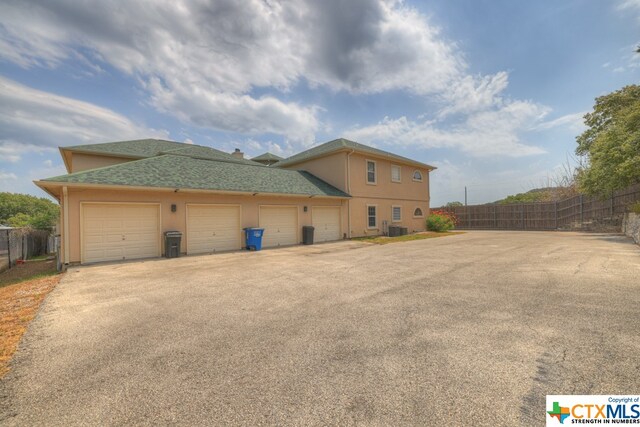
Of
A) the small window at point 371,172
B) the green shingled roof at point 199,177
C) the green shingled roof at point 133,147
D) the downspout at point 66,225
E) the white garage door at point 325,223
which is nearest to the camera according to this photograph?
the downspout at point 66,225

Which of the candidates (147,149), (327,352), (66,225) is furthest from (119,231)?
(327,352)

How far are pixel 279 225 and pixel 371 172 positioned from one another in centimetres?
769

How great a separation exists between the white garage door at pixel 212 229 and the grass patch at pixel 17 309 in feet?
14.8

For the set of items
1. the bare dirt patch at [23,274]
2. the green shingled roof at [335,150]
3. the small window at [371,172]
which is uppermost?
the green shingled roof at [335,150]

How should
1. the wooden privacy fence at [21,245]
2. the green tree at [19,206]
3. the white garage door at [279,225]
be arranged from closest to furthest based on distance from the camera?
the wooden privacy fence at [21,245] → the white garage door at [279,225] → the green tree at [19,206]

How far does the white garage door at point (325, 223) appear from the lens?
52.0 ft

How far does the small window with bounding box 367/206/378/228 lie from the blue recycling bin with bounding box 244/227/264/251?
8116mm

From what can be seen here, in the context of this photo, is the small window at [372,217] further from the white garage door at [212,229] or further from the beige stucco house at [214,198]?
the white garage door at [212,229]

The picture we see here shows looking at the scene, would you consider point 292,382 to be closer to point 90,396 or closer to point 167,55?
point 90,396

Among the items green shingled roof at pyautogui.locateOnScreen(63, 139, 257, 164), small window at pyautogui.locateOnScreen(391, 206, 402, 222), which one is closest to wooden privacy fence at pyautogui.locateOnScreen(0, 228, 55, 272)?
green shingled roof at pyautogui.locateOnScreen(63, 139, 257, 164)

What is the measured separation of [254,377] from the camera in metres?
2.63

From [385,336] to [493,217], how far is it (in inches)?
1064

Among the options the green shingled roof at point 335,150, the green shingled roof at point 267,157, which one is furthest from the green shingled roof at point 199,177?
the green shingled roof at point 267,157

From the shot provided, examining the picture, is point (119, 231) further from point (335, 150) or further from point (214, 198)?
point (335, 150)
